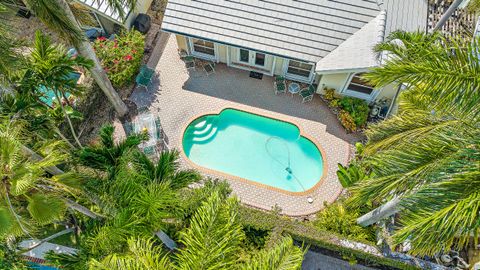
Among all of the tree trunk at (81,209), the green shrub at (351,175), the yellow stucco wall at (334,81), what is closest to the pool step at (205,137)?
the yellow stucco wall at (334,81)

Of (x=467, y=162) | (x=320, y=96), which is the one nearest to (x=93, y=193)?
(x=467, y=162)

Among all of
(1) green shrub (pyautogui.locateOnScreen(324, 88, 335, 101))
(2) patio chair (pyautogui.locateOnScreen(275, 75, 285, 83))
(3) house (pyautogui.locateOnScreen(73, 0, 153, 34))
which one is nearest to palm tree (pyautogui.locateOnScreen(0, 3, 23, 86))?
(3) house (pyautogui.locateOnScreen(73, 0, 153, 34))

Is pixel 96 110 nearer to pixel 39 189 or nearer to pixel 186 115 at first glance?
pixel 186 115

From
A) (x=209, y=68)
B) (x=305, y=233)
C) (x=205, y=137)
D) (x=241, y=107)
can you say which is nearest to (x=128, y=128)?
(x=205, y=137)

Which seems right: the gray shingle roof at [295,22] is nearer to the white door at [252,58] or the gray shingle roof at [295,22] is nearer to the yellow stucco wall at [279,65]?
the yellow stucco wall at [279,65]

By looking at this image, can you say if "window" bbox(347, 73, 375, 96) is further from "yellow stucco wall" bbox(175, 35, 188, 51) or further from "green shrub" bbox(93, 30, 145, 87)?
"green shrub" bbox(93, 30, 145, 87)

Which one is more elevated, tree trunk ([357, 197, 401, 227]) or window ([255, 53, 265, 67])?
window ([255, 53, 265, 67])

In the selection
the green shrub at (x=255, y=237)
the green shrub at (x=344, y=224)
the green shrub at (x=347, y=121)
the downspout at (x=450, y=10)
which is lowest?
the green shrub at (x=255, y=237)

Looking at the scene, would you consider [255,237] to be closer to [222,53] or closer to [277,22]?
[222,53]
